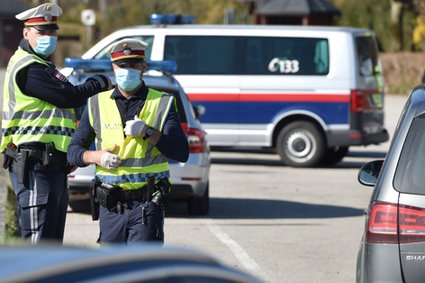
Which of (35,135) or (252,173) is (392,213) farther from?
(252,173)

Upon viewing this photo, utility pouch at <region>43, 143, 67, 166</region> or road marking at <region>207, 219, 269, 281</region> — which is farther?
road marking at <region>207, 219, 269, 281</region>

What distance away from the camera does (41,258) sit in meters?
2.65

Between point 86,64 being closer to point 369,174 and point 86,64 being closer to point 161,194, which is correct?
point 369,174

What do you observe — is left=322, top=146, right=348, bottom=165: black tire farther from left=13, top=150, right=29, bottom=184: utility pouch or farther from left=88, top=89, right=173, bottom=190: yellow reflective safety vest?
left=88, top=89, right=173, bottom=190: yellow reflective safety vest

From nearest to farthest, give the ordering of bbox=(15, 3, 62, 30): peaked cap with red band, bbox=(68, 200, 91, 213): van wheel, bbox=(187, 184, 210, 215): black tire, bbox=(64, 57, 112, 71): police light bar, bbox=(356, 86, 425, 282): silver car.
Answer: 1. bbox=(356, 86, 425, 282): silver car
2. bbox=(15, 3, 62, 30): peaked cap with red band
3. bbox=(64, 57, 112, 71): police light bar
4. bbox=(187, 184, 210, 215): black tire
5. bbox=(68, 200, 91, 213): van wheel

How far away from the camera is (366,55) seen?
60.8 ft

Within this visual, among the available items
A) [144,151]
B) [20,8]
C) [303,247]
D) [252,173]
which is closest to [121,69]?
[144,151]

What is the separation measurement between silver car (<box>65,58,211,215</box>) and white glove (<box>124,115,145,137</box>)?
539 centimetres

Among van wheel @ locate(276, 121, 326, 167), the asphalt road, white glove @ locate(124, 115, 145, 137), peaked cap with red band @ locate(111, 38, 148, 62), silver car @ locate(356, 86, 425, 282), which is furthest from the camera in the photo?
van wheel @ locate(276, 121, 326, 167)

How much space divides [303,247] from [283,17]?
34421 millimetres

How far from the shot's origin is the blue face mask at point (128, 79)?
636cm

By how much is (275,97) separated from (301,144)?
85 cm

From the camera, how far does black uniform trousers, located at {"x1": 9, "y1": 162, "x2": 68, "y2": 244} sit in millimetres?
6758

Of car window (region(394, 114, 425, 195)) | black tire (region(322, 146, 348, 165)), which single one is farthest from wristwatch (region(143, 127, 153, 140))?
black tire (region(322, 146, 348, 165))
